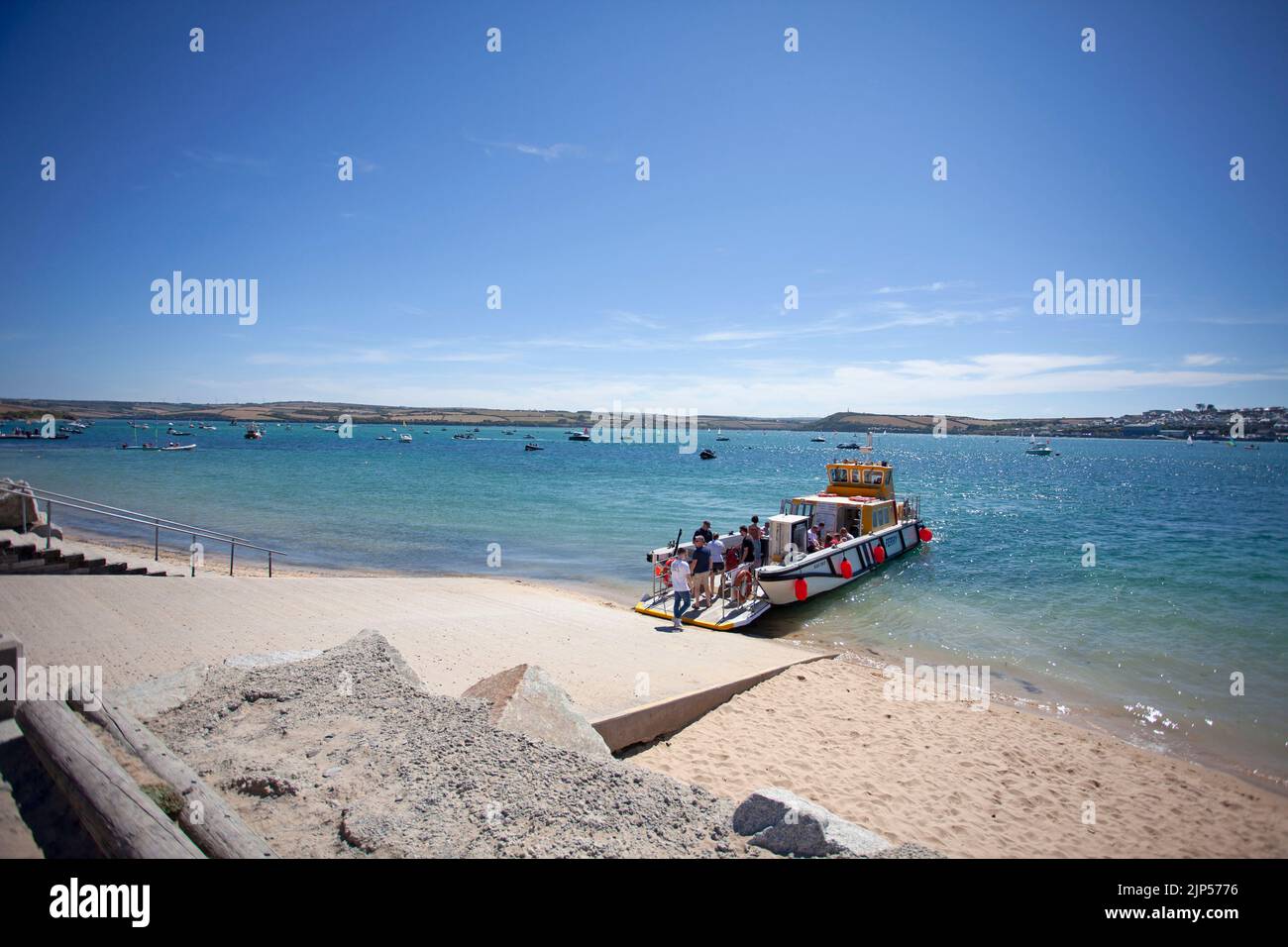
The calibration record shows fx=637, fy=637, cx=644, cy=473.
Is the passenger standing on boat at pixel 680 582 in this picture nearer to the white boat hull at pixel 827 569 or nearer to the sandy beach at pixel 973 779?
the white boat hull at pixel 827 569

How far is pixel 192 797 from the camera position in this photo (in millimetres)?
3955

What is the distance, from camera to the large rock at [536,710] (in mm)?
5884

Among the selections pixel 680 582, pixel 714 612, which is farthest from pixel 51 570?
pixel 714 612

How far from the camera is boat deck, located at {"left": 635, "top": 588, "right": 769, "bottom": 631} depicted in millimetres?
15156

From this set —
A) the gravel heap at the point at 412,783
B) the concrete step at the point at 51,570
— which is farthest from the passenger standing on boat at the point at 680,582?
the concrete step at the point at 51,570

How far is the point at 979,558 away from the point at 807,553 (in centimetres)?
1178

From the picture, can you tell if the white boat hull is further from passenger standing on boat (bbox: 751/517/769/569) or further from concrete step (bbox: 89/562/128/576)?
concrete step (bbox: 89/562/128/576)

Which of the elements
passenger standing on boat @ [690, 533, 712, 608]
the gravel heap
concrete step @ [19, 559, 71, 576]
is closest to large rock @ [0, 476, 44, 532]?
concrete step @ [19, 559, 71, 576]

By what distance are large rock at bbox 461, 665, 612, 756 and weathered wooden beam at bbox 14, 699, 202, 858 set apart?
2645 mm

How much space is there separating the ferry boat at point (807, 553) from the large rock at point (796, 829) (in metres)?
10.3

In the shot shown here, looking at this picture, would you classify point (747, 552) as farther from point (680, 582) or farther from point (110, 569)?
point (110, 569)
